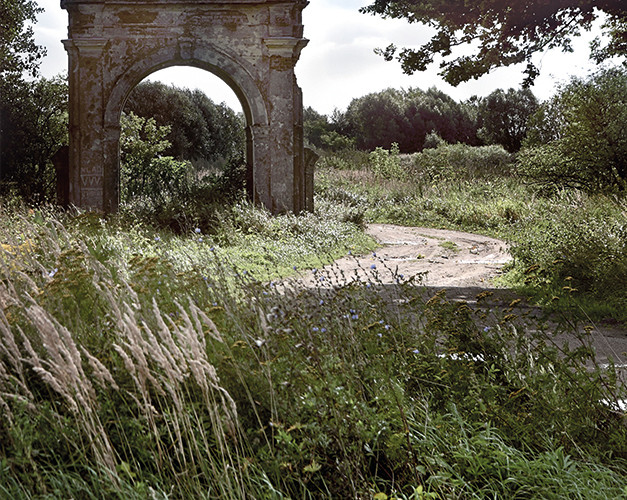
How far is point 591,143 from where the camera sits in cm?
1463

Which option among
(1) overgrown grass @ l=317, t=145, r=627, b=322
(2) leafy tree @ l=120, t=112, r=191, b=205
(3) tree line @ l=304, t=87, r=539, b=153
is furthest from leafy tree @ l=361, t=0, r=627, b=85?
(3) tree line @ l=304, t=87, r=539, b=153

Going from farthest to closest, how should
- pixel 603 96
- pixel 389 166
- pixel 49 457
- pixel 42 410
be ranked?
pixel 389 166 < pixel 603 96 < pixel 42 410 < pixel 49 457

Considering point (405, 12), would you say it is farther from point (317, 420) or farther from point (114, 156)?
point (317, 420)

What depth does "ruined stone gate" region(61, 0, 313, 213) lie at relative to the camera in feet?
→ 39.4

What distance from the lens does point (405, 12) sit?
32.3ft

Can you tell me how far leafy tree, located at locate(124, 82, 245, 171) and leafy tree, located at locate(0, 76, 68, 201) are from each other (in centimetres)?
1010

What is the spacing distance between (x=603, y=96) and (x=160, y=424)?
1477 cm

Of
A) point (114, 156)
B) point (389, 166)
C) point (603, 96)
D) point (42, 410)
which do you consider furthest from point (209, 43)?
point (389, 166)

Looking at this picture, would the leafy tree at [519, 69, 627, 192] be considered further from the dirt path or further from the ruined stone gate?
the ruined stone gate

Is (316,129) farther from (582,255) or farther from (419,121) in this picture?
(582,255)

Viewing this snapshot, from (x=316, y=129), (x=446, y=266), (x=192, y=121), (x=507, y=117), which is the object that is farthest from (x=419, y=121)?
(x=446, y=266)

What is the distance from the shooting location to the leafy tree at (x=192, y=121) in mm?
26984

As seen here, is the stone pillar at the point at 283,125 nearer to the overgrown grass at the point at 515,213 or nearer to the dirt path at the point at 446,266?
the dirt path at the point at 446,266

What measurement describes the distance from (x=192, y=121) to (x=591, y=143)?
1828cm
